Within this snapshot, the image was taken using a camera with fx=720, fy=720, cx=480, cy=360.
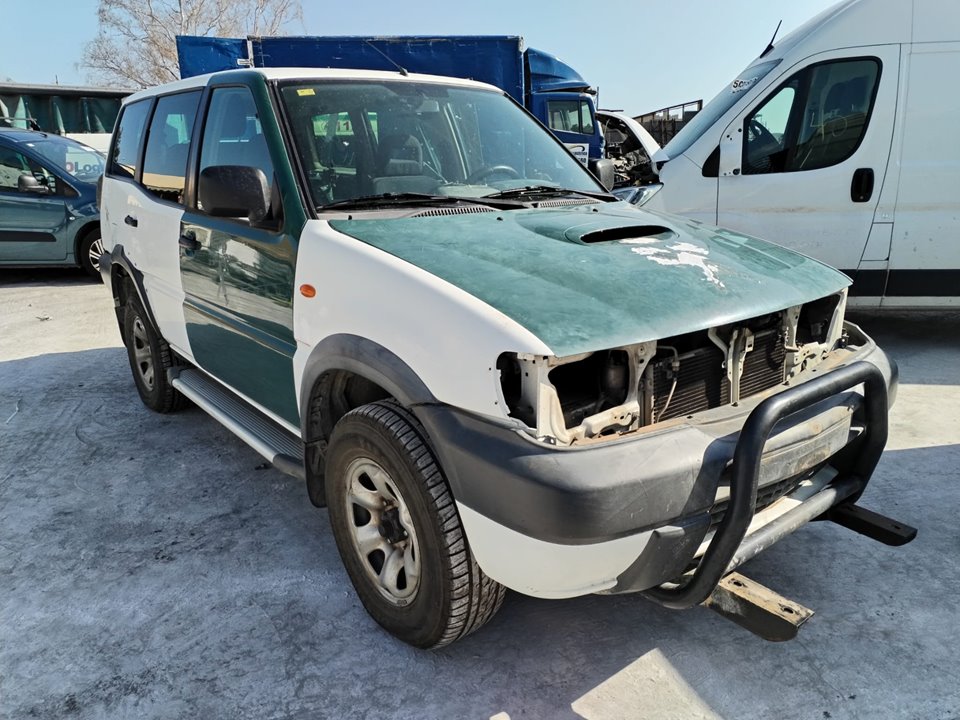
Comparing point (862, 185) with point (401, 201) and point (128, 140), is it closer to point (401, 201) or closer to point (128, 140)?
point (401, 201)

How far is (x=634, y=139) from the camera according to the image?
51.8ft

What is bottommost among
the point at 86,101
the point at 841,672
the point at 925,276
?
the point at 841,672

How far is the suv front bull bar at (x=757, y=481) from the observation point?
195 cm

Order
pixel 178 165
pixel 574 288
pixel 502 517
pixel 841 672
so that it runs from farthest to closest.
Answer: pixel 178 165
pixel 841 672
pixel 574 288
pixel 502 517

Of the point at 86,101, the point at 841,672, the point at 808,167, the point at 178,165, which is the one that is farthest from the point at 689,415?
the point at 86,101

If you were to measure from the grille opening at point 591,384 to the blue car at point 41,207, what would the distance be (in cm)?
825

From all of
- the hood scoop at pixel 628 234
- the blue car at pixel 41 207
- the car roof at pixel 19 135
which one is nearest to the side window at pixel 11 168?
the blue car at pixel 41 207

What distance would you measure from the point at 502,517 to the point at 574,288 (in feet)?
2.36

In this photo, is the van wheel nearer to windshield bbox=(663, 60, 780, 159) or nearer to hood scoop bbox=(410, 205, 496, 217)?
hood scoop bbox=(410, 205, 496, 217)

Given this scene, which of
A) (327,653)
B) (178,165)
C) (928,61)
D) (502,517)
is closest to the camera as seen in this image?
(502,517)

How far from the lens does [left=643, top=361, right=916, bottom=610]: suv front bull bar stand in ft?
6.38

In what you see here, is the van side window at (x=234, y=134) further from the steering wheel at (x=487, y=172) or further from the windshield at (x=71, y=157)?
the windshield at (x=71, y=157)

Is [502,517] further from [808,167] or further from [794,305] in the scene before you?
[808,167]

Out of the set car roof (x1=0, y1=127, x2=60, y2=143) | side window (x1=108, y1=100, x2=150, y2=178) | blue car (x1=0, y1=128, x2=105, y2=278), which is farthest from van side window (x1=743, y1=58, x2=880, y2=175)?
car roof (x1=0, y1=127, x2=60, y2=143)
